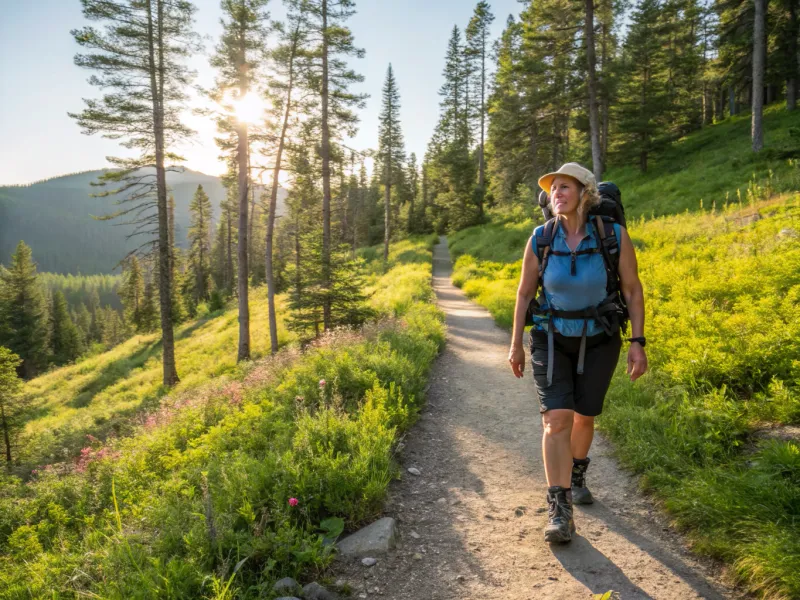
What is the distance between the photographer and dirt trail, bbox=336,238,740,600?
2.87 meters

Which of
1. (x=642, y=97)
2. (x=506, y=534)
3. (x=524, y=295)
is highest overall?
(x=642, y=97)

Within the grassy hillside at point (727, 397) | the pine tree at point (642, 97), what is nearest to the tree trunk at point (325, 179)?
the grassy hillside at point (727, 397)

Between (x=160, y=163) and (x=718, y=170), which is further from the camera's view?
(x=718, y=170)

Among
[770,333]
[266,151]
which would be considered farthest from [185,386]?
[770,333]

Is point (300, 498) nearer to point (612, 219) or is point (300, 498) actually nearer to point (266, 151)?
point (612, 219)

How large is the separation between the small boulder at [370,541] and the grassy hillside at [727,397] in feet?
7.25

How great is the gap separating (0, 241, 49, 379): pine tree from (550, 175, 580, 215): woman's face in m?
54.3

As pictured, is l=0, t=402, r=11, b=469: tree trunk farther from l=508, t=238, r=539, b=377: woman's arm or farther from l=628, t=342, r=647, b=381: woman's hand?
l=628, t=342, r=647, b=381: woman's hand

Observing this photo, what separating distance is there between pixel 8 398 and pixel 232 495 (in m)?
16.5

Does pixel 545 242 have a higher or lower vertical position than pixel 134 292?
higher

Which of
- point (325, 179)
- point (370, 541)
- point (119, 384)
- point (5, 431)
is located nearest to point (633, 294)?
point (370, 541)

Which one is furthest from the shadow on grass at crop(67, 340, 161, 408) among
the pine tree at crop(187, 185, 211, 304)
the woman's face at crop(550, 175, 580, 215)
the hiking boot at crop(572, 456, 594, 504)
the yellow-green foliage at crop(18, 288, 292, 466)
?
the woman's face at crop(550, 175, 580, 215)

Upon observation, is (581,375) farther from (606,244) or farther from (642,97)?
(642,97)

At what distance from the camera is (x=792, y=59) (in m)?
24.0
